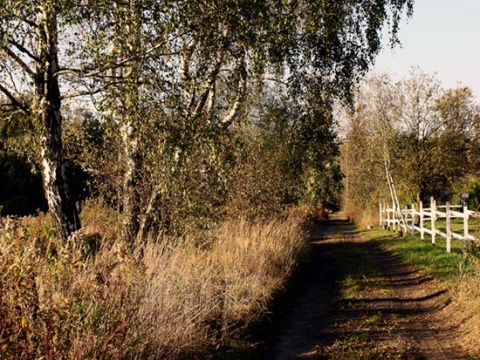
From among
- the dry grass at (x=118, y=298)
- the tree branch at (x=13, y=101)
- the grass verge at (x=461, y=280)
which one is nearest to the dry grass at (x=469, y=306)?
the grass verge at (x=461, y=280)

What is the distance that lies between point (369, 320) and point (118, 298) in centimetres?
562

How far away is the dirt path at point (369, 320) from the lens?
8227mm

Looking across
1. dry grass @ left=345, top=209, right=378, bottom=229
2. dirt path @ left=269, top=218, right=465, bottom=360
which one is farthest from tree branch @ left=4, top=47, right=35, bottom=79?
dry grass @ left=345, top=209, right=378, bottom=229

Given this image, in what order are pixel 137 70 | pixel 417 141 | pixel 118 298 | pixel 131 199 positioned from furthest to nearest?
pixel 417 141
pixel 131 199
pixel 137 70
pixel 118 298

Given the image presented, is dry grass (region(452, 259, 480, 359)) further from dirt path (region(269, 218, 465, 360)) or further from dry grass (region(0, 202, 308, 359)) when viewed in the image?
dry grass (region(0, 202, 308, 359))

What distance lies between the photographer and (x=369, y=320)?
32.4 feet

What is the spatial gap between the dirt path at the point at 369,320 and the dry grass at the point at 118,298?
865 mm

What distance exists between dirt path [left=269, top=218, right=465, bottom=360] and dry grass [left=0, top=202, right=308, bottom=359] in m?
0.87

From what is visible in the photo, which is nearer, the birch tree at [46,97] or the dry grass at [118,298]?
the dry grass at [118,298]

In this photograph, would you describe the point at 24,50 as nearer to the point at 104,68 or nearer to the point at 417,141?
the point at 104,68

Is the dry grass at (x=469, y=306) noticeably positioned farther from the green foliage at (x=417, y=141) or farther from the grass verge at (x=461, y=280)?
the green foliage at (x=417, y=141)

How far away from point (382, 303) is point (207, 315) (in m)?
4.89

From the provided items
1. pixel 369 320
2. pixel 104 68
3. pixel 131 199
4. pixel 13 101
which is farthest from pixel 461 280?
pixel 13 101

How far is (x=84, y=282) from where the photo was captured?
5453mm
